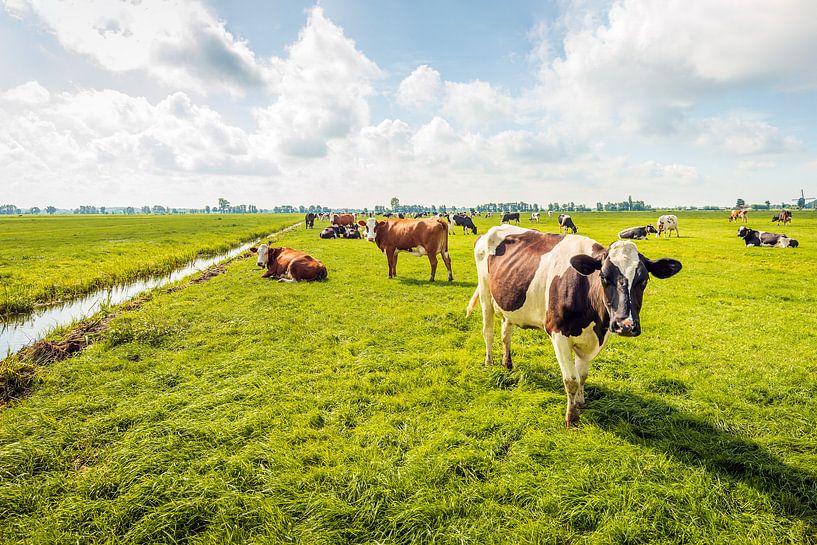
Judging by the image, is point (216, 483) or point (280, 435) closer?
point (216, 483)

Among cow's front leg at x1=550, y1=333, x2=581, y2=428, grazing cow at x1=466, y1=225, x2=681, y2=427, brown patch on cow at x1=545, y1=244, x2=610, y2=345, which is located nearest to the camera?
grazing cow at x1=466, y1=225, x2=681, y2=427

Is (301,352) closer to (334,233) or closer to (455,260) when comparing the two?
(455,260)

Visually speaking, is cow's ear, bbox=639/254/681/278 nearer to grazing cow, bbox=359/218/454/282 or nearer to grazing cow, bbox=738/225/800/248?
grazing cow, bbox=359/218/454/282

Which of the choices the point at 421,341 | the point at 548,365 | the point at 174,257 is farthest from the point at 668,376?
the point at 174,257

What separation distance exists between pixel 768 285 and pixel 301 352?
15391 millimetres

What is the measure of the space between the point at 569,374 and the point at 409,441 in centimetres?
211

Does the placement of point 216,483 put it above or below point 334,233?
below

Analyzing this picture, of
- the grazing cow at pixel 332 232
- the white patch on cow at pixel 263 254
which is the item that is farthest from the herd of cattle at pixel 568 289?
the grazing cow at pixel 332 232

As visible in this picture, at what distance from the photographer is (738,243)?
82.0ft

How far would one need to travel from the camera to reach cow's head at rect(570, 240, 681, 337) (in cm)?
362

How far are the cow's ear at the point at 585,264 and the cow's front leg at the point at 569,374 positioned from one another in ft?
2.85

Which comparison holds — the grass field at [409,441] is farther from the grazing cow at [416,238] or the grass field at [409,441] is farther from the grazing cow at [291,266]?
the grazing cow at [416,238]

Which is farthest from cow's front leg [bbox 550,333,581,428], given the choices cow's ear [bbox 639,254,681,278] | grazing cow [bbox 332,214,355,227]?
grazing cow [bbox 332,214,355,227]

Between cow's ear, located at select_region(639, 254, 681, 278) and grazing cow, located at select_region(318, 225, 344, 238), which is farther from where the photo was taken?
grazing cow, located at select_region(318, 225, 344, 238)
